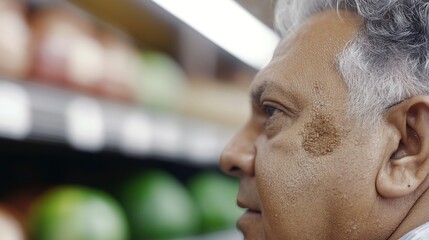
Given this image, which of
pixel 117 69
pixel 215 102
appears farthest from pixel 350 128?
pixel 215 102

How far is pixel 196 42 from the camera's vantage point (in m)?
3.33

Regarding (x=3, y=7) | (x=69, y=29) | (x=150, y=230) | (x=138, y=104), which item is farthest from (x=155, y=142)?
(x=3, y=7)

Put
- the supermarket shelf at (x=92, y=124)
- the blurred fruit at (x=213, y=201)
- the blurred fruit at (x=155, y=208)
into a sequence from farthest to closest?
the blurred fruit at (x=213, y=201), the blurred fruit at (x=155, y=208), the supermarket shelf at (x=92, y=124)

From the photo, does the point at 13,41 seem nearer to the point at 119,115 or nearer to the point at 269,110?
the point at 119,115

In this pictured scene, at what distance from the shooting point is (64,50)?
1969mm

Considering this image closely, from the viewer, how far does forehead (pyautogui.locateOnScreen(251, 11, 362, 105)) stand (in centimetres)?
135

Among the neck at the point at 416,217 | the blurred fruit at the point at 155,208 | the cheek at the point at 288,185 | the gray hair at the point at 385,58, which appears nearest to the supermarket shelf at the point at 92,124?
the blurred fruit at the point at 155,208

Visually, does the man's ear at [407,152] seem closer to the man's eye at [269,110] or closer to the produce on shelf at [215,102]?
the man's eye at [269,110]

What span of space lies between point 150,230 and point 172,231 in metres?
0.10

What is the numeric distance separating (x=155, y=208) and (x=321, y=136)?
1291 mm

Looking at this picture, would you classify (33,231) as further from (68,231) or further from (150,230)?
(150,230)

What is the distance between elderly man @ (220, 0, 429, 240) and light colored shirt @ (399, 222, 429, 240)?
0.05 meters

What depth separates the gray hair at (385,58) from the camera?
4.26 feet

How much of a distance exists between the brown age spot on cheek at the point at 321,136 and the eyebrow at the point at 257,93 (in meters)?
0.13
